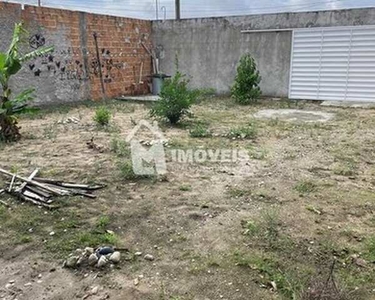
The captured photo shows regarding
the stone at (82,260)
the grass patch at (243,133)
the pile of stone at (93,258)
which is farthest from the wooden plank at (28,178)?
the grass patch at (243,133)

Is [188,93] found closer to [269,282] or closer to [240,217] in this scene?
[240,217]

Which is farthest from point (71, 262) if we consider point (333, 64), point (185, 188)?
point (333, 64)

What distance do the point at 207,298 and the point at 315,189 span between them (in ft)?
7.26

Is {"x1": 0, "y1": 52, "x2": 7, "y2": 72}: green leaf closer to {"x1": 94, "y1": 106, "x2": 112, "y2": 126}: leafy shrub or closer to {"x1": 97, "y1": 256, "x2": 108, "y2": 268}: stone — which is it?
{"x1": 94, "y1": 106, "x2": 112, "y2": 126}: leafy shrub

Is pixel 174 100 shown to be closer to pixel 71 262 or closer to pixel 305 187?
pixel 305 187

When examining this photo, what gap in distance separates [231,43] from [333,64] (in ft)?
10.4

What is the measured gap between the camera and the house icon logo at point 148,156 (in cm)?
449

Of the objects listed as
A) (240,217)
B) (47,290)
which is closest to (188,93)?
(240,217)

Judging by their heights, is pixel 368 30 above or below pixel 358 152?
above

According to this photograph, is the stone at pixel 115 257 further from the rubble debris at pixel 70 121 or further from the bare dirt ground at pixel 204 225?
the rubble debris at pixel 70 121

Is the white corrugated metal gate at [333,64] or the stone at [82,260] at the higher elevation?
the white corrugated metal gate at [333,64]

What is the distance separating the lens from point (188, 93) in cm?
696

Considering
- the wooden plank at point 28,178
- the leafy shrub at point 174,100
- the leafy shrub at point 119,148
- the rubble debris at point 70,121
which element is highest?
the leafy shrub at point 174,100

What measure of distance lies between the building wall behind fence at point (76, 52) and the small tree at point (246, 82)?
372cm
